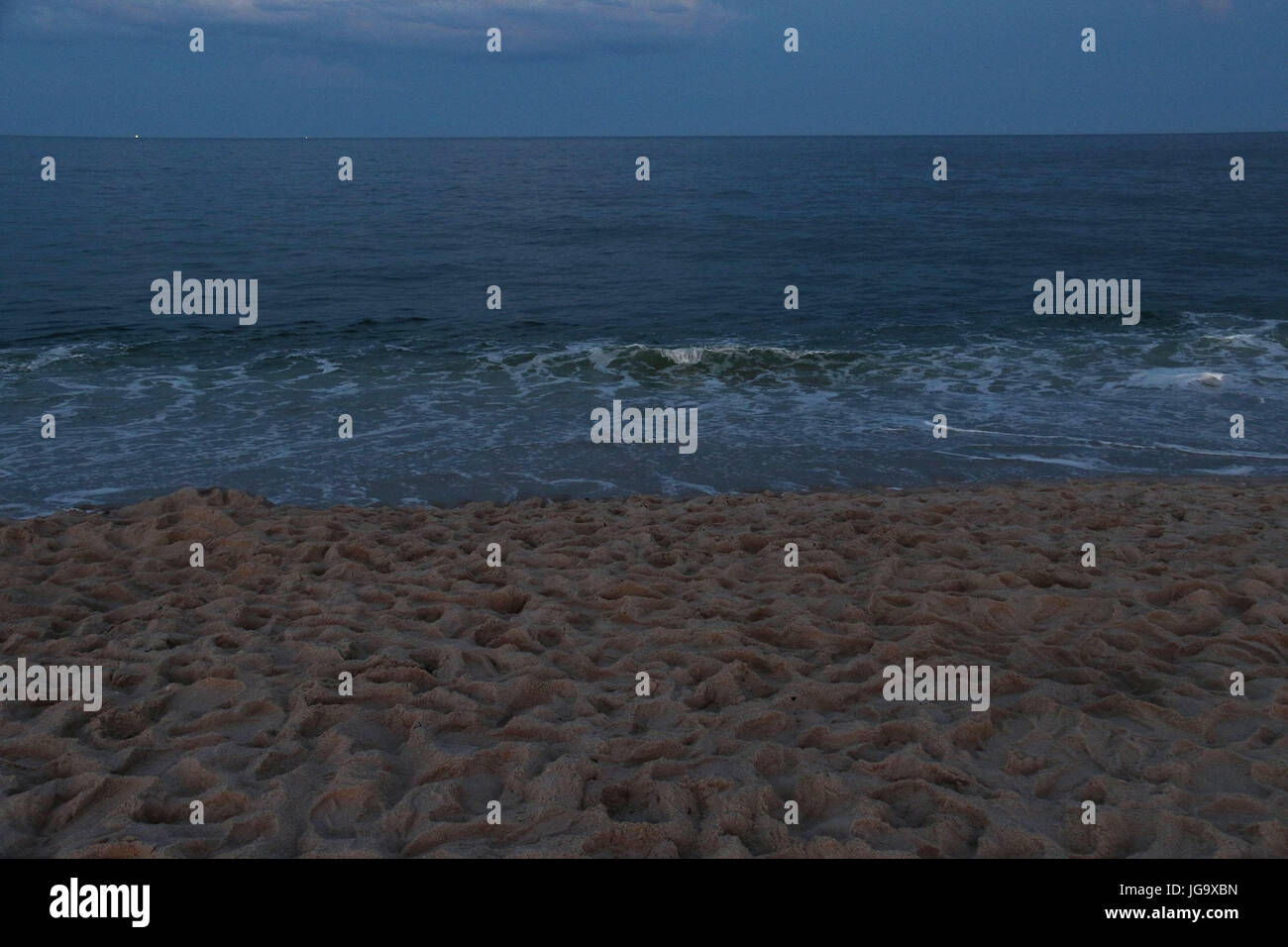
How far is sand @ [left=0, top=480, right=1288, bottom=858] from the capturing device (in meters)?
3.96

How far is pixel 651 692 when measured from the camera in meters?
5.11

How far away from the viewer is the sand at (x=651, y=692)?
13.0 ft

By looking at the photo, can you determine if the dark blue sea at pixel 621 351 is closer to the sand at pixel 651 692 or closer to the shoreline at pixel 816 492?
the shoreline at pixel 816 492

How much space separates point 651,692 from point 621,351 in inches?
519

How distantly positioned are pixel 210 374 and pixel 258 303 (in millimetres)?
6887

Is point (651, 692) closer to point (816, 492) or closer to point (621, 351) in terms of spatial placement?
point (816, 492)

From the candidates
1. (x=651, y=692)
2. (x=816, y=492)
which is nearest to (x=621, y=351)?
(x=816, y=492)

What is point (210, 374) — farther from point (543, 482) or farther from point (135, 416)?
point (543, 482)

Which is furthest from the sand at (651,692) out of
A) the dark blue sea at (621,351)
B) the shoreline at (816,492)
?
the dark blue sea at (621,351)

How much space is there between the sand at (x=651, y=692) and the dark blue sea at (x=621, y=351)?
3258mm
